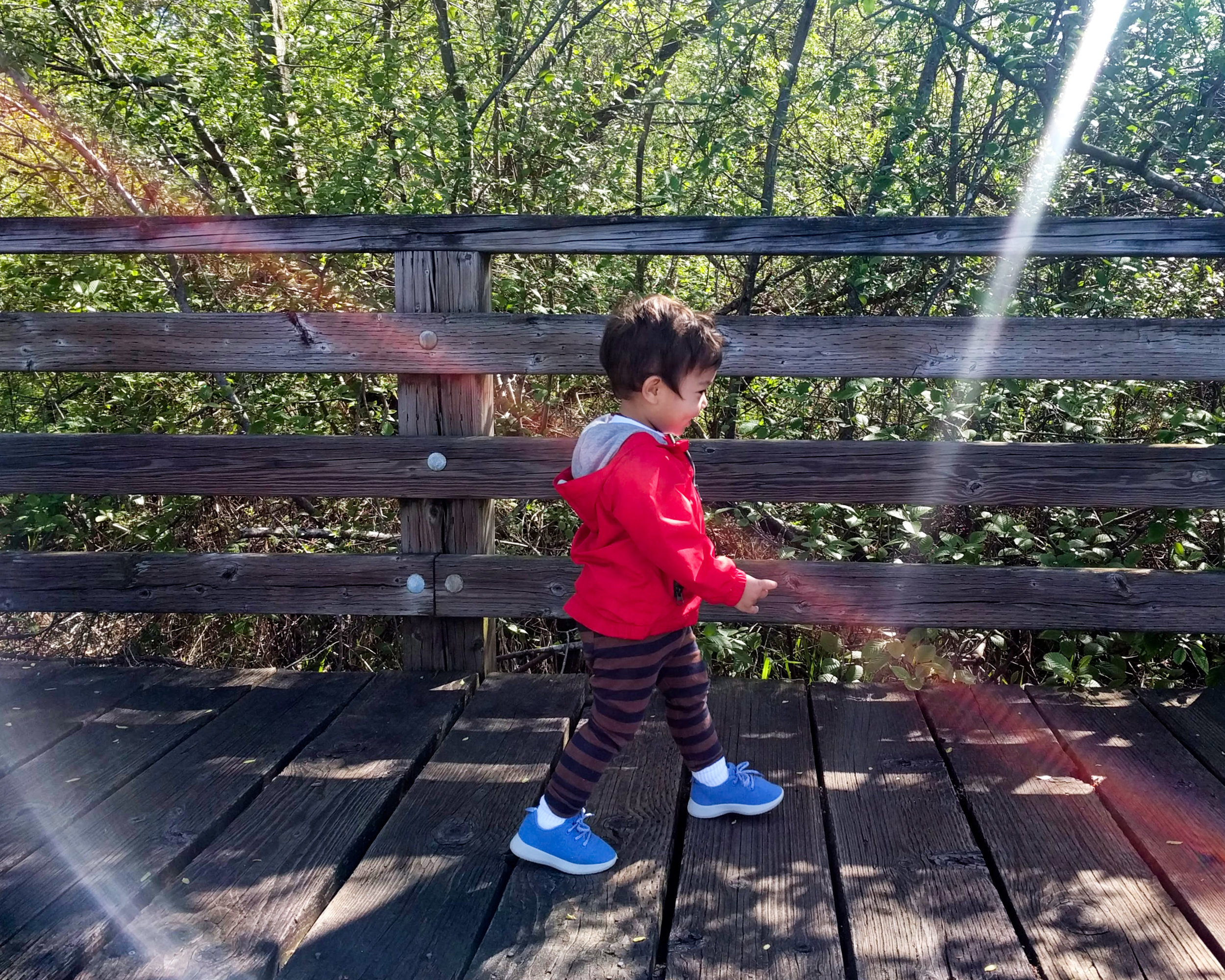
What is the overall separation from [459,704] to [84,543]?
319 cm

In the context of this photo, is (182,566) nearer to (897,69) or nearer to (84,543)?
(84,543)

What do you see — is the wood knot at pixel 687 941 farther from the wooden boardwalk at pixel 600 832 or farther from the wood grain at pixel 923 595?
the wood grain at pixel 923 595

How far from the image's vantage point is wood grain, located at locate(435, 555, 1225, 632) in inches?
125

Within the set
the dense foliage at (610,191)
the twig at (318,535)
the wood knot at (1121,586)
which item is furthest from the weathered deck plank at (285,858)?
the wood knot at (1121,586)

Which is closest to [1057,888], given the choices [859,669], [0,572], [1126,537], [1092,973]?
[1092,973]

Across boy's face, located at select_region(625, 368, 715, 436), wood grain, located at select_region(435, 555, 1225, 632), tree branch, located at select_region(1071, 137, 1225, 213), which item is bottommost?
wood grain, located at select_region(435, 555, 1225, 632)

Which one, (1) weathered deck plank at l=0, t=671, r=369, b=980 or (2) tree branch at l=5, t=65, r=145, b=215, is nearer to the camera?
(1) weathered deck plank at l=0, t=671, r=369, b=980

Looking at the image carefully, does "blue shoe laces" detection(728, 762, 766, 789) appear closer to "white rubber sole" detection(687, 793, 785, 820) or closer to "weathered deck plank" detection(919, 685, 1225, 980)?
"white rubber sole" detection(687, 793, 785, 820)

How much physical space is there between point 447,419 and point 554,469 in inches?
15.2

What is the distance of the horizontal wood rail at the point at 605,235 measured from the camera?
9.81 feet

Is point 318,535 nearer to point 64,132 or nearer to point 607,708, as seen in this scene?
point 64,132

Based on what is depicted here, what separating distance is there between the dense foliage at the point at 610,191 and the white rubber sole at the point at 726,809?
1295 mm

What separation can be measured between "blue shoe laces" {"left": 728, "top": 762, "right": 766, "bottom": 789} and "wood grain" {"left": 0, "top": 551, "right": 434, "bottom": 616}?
1237mm

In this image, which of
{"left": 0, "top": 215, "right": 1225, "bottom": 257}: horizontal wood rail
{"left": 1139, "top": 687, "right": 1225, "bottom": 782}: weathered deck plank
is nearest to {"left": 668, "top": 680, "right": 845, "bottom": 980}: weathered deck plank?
{"left": 1139, "top": 687, "right": 1225, "bottom": 782}: weathered deck plank
